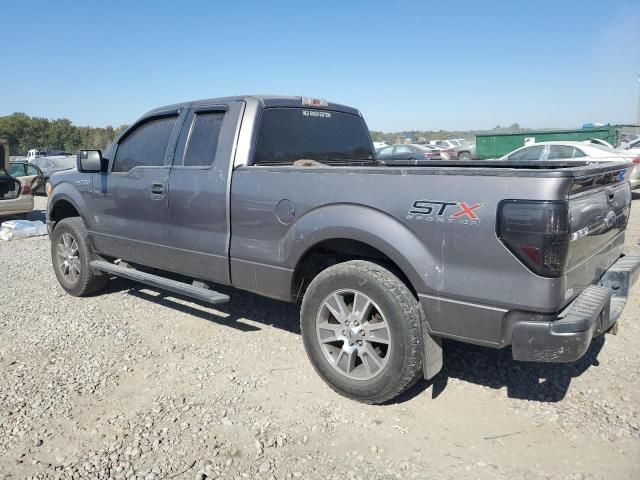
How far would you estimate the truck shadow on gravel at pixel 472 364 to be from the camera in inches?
137

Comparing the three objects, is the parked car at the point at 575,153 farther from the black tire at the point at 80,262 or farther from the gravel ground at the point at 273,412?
the black tire at the point at 80,262

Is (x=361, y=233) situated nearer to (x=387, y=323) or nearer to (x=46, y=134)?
(x=387, y=323)

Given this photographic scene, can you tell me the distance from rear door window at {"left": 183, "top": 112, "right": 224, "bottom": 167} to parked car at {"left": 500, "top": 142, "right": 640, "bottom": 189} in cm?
991

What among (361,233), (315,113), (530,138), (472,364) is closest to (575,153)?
(530,138)

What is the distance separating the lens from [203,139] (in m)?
4.23

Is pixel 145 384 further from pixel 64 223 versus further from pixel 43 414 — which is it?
pixel 64 223

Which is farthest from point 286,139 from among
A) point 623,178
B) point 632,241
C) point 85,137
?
point 85,137

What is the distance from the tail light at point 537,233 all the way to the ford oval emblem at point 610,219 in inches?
30.8

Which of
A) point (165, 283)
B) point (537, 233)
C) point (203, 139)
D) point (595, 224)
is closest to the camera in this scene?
point (537, 233)

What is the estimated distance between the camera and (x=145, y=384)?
3643mm

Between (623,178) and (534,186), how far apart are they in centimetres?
149

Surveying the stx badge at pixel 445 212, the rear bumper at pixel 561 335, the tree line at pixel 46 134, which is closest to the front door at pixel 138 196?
the stx badge at pixel 445 212

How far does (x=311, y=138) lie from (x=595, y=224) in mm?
2416

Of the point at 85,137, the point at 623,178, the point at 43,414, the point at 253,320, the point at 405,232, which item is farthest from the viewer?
the point at 85,137
